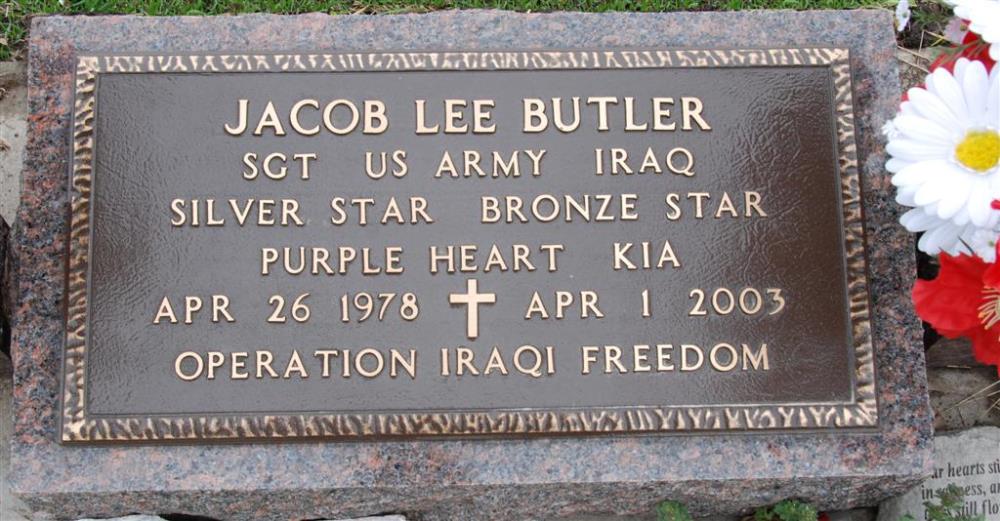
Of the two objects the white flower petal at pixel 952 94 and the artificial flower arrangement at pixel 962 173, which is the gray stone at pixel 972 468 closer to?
the artificial flower arrangement at pixel 962 173

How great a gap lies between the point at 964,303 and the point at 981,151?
0.37 m

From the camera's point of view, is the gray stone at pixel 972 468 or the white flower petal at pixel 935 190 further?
the gray stone at pixel 972 468

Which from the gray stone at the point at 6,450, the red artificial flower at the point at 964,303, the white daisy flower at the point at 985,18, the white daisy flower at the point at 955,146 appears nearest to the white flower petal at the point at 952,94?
the white daisy flower at the point at 955,146

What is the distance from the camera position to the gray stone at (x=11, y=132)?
10.5ft

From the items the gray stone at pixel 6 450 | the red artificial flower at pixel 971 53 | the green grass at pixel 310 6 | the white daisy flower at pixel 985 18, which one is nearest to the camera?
the white daisy flower at pixel 985 18

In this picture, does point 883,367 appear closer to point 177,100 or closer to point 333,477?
point 333,477

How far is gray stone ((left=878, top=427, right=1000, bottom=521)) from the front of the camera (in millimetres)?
2924

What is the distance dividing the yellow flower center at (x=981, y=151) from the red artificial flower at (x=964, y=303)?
0.78ft

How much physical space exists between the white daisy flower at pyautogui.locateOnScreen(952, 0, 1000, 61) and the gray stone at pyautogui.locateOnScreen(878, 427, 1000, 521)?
1.35 meters

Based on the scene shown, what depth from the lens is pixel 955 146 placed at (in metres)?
2.28

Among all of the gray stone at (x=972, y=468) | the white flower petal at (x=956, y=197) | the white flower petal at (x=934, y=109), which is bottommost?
the gray stone at (x=972, y=468)

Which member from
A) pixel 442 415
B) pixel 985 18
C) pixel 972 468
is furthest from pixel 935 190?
pixel 442 415

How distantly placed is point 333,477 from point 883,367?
5.11 ft

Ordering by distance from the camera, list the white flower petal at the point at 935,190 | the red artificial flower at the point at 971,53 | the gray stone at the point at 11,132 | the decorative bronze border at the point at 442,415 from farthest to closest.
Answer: the gray stone at the point at 11,132, the decorative bronze border at the point at 442,415, the red artificial flower at the point at 971,53, the white flower petal at the point at 935,190
